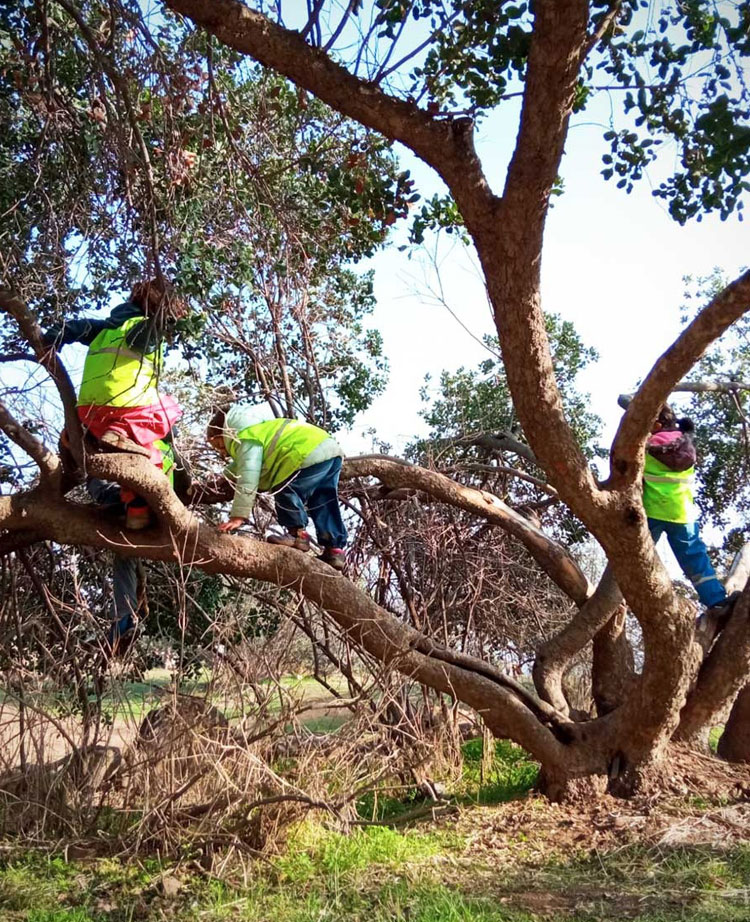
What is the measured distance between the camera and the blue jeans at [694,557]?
623 cm

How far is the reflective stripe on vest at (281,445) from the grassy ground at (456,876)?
204cm

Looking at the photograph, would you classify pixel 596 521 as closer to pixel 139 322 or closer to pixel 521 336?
pixel 521 336

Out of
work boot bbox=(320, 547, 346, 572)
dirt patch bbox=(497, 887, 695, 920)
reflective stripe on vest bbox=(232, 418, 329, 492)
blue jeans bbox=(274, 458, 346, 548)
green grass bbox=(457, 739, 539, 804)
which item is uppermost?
reflective stripe on vest bbox=(232, 418, 329, 492)

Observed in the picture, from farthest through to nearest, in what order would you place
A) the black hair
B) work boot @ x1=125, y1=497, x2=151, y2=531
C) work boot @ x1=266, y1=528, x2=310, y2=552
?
the black hair, work boot @ x1=266, y1=528, x2=310, y2=552, work boot @ x1=125, y1=497, x2=151, y2=531

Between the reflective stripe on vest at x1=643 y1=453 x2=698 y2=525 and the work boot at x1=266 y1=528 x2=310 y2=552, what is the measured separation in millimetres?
2440

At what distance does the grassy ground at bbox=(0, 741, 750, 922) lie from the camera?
4082mm

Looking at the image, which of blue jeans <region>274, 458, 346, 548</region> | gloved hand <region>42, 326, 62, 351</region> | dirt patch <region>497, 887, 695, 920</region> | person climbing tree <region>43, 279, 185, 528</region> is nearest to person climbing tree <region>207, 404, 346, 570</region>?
blue jeans <region>274, 458, 346, 548</region>

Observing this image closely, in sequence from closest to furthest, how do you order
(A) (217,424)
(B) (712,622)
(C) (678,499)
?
(A) (217,424) → (B) (712,622) → (C) (678,499)

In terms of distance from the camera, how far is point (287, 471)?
5.52 m

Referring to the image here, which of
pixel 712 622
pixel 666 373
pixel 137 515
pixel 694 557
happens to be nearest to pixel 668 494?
pixel 694 557

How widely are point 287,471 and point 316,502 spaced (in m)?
0.32

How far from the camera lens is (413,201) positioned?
5973 millimetres

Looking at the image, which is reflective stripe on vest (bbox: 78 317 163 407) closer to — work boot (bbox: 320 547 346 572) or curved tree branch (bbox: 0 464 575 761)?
curved tree branch (bbox: 0 464 575 761)

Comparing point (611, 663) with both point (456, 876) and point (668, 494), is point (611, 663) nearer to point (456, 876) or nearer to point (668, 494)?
point (668, 494)
